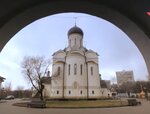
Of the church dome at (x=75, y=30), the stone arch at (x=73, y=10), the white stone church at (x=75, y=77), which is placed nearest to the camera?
the stone arch at (x=73, y=10)

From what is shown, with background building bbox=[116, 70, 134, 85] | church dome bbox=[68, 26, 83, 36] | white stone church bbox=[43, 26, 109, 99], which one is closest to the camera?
white stone church bbox=[43, 26, 109, 99]

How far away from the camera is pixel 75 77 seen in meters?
40.9

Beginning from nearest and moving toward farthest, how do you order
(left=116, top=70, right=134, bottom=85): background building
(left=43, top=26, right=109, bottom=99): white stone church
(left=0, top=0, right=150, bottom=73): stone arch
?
1. (left=0, top=0, right=150, bottom=73): stone arch
2. (left=43, top=26, right=109, bottom=99): white stone church
3. (left=116, top=70, right=134, bottom=85): background building

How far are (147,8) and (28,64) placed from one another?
30818mm

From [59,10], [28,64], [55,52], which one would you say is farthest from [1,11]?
[55,52]

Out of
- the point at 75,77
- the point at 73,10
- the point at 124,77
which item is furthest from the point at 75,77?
the point at 124,77

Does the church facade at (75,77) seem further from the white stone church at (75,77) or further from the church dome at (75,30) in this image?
the church dome at (75,30)

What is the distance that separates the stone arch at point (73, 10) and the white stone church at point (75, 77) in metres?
36.3

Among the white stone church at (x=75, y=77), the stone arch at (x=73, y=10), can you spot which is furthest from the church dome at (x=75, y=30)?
the stone arch at (x=73, y=10)

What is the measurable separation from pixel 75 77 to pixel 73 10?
121 ft

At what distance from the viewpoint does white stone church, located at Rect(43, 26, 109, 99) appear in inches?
1601

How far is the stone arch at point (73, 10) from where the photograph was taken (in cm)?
424

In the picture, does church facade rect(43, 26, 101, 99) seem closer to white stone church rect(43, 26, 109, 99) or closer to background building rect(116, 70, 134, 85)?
white stone church rect(43, 26, 109, 99)

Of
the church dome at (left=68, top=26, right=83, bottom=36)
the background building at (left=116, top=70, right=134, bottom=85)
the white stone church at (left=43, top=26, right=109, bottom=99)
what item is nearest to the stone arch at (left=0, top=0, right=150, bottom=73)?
the white stone church at (left=43, top=26, right=109, bottom=99)
